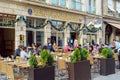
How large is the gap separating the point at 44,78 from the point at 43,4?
12245mm

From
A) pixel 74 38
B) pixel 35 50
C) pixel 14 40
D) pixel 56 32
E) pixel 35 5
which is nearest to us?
pixel 35 50

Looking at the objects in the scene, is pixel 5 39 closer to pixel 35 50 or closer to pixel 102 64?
pixel 35 50

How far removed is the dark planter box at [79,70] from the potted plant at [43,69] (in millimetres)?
1163

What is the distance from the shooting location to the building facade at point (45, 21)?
17.8 metres

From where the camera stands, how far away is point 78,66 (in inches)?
389

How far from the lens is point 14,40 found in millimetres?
18016

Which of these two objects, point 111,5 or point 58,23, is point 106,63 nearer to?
point 58,23

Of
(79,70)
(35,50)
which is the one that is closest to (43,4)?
(35,50)

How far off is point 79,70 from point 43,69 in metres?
1.97

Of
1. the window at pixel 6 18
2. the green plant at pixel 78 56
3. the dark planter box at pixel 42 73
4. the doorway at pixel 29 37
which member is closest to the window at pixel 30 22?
the doorway at pixel 29 37

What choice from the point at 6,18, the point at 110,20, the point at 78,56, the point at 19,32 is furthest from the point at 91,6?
the point at 78,56

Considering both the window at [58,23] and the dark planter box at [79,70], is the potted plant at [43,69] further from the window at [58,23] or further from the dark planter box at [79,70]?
the window at [58,23]

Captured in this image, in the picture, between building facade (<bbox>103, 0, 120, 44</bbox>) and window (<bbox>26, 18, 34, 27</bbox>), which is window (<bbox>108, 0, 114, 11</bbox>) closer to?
building facade (<bbox>103, 0, 120, 44</bbox>)

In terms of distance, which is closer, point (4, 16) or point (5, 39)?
point (4, 16)
